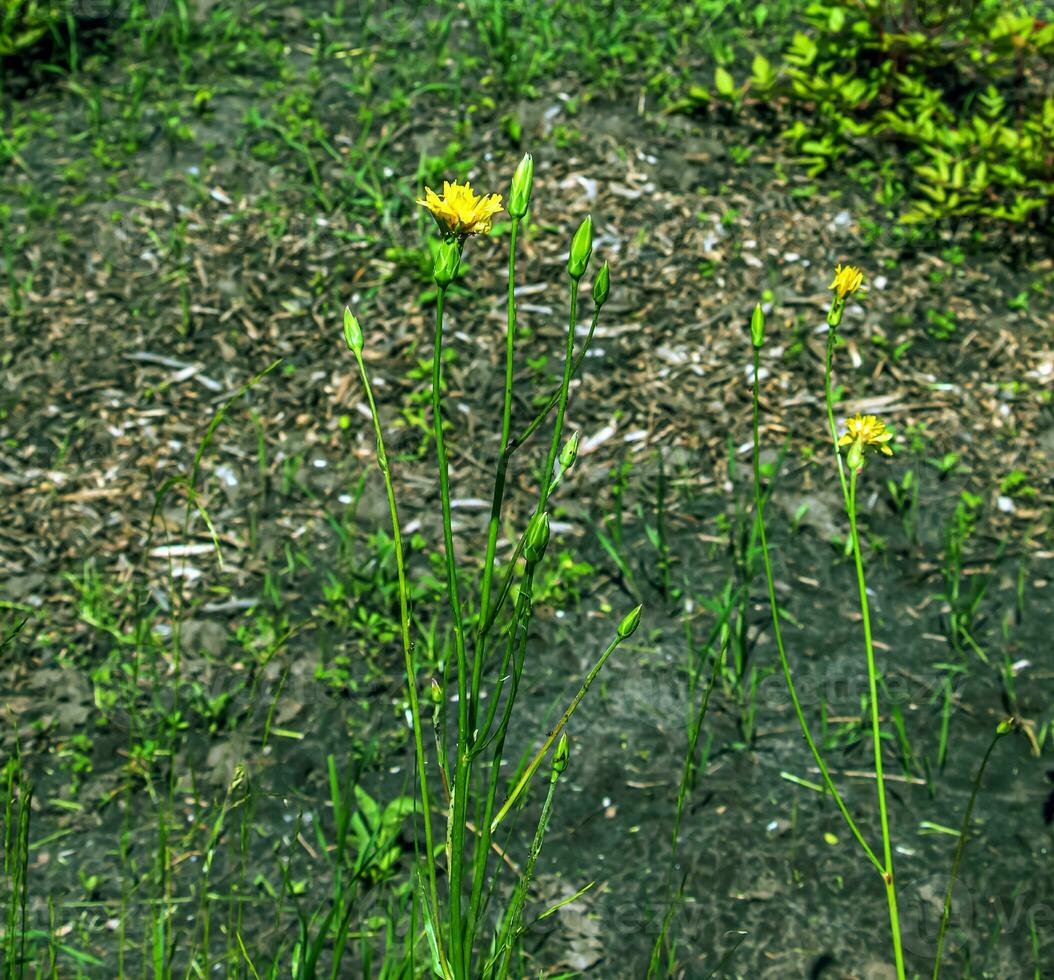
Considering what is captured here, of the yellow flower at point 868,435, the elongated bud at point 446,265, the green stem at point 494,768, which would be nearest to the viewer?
the elongated bud at point 446,265

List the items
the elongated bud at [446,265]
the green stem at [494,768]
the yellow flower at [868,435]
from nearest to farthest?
the elongated bud at [446,265] → the green stem at [494,768] → the yellow flower at [868,435]

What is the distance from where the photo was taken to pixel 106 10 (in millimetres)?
4816

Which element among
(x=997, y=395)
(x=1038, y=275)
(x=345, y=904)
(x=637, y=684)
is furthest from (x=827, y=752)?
(x=1038, y=275)

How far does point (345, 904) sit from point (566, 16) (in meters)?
3.53

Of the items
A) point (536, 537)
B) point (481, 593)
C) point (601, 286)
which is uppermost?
point (601, 286)

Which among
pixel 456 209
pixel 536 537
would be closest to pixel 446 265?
pixel 456 209

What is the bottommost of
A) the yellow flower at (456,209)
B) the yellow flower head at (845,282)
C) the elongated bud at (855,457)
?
the elongated bud at (855,457)

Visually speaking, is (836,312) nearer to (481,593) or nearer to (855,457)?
(855,457)

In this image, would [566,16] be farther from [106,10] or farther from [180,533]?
[180,533]

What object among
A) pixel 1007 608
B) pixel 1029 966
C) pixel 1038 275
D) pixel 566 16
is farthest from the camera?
pixel 566 16

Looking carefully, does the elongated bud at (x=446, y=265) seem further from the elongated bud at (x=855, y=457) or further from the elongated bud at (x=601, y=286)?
the elongated bud at (x=855, y=457)

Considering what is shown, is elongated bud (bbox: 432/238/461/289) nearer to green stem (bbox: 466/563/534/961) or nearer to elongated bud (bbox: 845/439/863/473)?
green stem (bbox: 466/563/534/961)

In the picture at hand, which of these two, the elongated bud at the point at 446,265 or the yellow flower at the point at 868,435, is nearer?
the elongated bud at the point at 446,265

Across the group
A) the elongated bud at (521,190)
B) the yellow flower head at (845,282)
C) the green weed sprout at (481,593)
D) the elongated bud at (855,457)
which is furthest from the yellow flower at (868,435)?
the elongated bud at (521,190)
